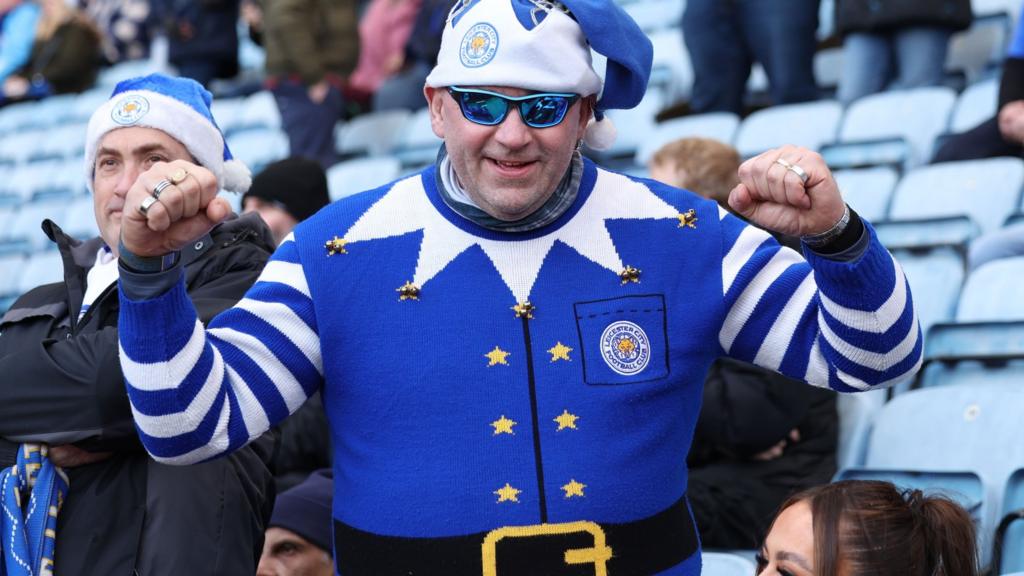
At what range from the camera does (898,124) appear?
5.48 metres

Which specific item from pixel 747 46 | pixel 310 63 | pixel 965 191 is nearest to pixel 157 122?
pixel 965 191

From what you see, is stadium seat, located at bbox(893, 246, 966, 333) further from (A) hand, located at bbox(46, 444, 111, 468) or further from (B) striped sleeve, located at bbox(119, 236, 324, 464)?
(A) hand, located at bbox(46, 444, 111, 468)

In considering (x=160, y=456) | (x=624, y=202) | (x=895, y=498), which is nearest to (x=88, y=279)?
(x=160, y=456)

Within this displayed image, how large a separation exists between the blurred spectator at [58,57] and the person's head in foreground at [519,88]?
27.3 feet

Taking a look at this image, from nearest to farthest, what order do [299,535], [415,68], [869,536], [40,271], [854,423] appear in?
[869,536]
[299,535]
[854,423]
[40,271]
[415,68]

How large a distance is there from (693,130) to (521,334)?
13.2 feet

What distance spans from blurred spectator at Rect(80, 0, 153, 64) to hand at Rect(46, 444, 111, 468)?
847 centimetres

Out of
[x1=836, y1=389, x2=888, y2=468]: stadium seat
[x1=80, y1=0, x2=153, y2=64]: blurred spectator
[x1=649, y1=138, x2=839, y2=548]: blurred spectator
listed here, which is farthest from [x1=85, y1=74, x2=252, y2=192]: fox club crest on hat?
[x1=80, y1=0, x2=153, y2=64]: blurred spectator

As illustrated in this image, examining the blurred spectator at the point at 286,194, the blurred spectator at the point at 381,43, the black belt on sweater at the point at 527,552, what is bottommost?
the black belt on sweater at the point at 527,552

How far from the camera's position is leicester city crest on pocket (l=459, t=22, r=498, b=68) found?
81.8 inches

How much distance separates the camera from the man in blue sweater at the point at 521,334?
203 centimetres

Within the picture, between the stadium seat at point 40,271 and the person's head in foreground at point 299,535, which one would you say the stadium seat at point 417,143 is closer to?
the stadium seat at point 40,271

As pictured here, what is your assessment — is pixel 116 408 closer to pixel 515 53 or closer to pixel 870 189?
pixel 515 53

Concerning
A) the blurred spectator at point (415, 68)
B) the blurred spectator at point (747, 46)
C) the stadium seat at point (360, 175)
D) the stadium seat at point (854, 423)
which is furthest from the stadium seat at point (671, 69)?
the stadium seat at point (854, 423)
